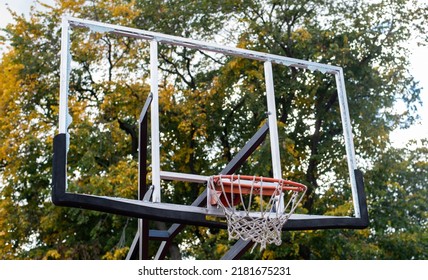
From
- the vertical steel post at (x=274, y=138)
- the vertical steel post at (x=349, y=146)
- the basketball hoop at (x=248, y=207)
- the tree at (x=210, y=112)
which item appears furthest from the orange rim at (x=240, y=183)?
the tree at (x=210, y=112)

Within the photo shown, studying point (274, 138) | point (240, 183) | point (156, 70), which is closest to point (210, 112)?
point (274, 138)

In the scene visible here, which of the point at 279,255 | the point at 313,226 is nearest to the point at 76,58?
the point at 279,255

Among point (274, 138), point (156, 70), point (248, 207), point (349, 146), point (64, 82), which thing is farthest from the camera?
point (349, 146)

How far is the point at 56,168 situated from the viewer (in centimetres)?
281

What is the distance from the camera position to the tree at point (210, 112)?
7.11 meters

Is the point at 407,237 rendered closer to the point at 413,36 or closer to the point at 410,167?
the point at 410,167

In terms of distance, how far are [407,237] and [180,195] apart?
2651 millimetres

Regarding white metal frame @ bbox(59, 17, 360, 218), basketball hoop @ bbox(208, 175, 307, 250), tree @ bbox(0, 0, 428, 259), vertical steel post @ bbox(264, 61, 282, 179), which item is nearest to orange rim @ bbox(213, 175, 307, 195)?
basketball hoop @ bbox(208, 175, 307, 250)

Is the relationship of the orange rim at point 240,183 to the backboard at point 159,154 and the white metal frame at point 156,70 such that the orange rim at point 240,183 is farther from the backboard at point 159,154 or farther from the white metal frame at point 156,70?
the white metal frame at point 156,70

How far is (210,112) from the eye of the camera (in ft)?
24.6

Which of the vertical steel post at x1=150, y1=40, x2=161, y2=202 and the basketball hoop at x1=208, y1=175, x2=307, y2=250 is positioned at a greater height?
the vertical steel post at x1=150, y1=40, x2=161, y2=202

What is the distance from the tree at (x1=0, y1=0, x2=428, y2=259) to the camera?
7109mm

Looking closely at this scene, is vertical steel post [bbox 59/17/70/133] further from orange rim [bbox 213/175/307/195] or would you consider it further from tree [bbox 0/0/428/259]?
tree [bbox 0/0/428/259]

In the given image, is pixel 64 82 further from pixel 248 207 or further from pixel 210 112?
pixel 210 112
